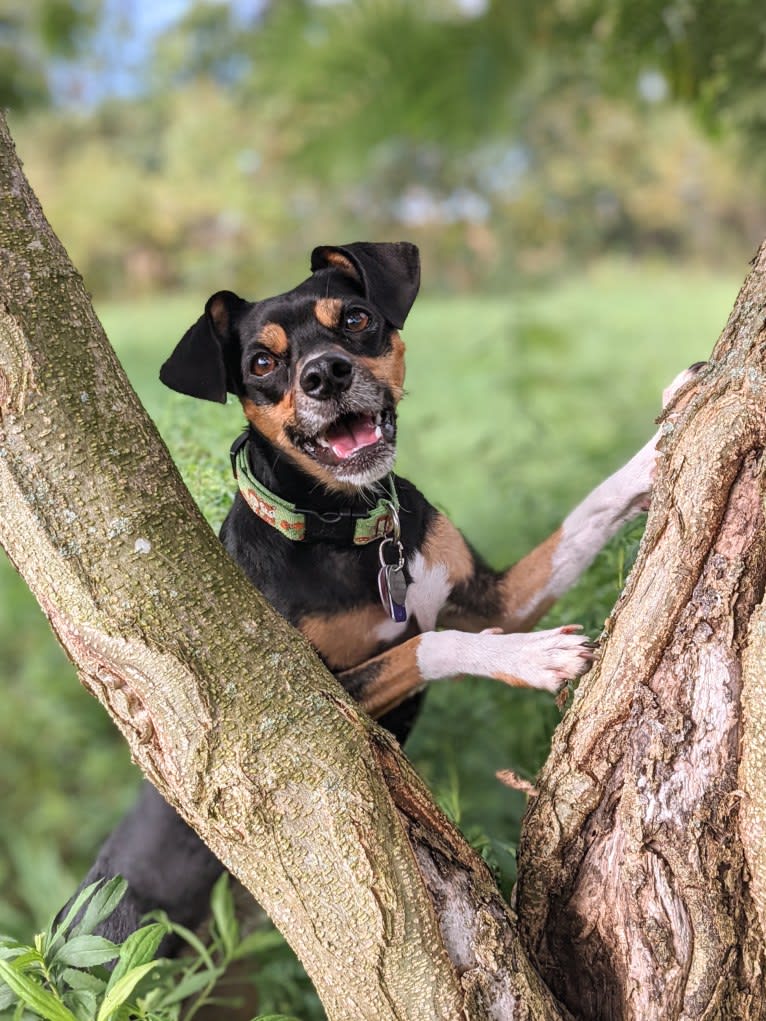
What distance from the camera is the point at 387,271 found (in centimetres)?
240

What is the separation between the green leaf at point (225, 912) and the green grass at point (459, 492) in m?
0.72

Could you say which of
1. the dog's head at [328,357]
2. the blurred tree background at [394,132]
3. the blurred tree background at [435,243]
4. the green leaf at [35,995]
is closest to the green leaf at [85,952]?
the green leaf at [35,995]

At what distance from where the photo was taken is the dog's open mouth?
2369 millimetres

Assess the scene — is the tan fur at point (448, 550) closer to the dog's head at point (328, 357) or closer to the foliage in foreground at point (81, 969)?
the dog's head at point (328, 357)

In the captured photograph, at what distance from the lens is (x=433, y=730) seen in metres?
3.71

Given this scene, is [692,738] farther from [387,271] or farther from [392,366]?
[387,271]

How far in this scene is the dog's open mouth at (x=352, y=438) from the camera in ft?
7.77

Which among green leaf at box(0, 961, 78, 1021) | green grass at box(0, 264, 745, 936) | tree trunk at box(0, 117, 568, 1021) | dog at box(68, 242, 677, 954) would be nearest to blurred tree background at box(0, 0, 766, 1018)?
green grass at box(0, 264, 745, 936)

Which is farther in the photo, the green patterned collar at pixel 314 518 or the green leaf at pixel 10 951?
the green patterned collar at pixel 314 518

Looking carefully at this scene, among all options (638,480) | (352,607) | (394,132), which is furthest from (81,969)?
(394,132)

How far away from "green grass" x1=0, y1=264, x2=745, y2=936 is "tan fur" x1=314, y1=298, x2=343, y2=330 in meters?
0.51

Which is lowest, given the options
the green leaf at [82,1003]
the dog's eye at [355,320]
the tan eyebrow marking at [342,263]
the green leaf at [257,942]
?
the green leaf at [257,942]

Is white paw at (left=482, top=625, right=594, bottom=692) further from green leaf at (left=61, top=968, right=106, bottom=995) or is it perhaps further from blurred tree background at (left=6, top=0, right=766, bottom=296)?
blurred tree background at (left=6, top=0, right=766, bottom=296)

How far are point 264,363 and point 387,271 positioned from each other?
1.24 ft
